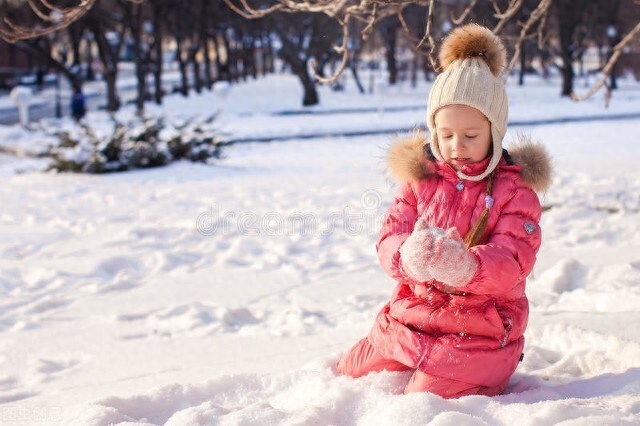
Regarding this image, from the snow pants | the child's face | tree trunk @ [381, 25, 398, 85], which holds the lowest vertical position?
the snow pants

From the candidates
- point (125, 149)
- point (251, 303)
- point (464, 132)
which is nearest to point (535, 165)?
point (464, 132)

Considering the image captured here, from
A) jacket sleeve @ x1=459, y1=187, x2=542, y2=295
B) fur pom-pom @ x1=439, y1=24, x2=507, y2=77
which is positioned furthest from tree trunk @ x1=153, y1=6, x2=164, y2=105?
jacket sleeve @ x1=459, y1=187, x2=542, y2=295

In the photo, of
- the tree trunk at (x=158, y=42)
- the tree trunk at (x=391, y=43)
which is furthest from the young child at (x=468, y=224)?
the tree trunk at (x=391, y=43)

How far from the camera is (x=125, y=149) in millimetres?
11484

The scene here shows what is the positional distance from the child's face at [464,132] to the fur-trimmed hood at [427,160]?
0.12 metres

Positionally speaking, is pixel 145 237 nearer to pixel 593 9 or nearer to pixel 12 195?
pixel 12 195

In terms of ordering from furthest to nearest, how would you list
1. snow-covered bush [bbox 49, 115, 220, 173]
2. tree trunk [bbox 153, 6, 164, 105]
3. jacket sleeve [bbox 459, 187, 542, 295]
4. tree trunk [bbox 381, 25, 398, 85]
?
tree trunk [bbox 381, 25, 398, 85]
tree trunk [bbox 153, 6, 164, 105]
snow-covered bush [bbox 49, 115, 220, 173]
jacket sleeve [bbox 459, 187, 542, 295]

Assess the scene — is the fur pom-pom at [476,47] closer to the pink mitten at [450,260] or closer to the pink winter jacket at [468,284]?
the pink winter jacket at [468,284]

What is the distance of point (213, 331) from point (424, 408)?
201 centimetres

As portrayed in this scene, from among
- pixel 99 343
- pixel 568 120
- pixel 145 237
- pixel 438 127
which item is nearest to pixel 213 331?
pixel 99 343

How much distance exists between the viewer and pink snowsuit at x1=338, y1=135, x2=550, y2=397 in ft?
9.05

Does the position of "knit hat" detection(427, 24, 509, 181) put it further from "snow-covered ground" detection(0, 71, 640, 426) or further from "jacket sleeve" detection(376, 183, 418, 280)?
"snow-covered ground" detection(0, 71, 640, 426)

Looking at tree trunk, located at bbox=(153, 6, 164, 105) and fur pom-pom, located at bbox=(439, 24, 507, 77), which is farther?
tree trunk, located at bbox=(153, 6, 164, 105)

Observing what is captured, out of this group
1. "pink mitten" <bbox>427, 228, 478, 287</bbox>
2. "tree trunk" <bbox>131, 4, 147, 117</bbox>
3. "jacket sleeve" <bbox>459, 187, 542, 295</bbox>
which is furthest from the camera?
"tree trunk" <bbox>131, 4, 147, 117</bbox>
